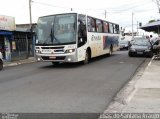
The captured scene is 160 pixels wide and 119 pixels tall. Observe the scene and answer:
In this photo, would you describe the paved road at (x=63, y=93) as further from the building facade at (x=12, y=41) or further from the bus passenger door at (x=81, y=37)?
the building facade at (x=12, y=41)

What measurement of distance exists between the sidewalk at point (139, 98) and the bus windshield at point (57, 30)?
6674 millimetres

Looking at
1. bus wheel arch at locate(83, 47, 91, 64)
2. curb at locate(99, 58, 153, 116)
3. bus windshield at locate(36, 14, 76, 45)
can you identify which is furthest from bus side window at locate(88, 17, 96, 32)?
curb at locate(99, 58, 153, 116)

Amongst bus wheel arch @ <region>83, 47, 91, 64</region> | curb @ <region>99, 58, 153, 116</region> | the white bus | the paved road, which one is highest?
the white bus

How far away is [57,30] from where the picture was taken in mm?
19875

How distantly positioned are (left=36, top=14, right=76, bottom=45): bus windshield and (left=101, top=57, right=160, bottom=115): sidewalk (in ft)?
21.9

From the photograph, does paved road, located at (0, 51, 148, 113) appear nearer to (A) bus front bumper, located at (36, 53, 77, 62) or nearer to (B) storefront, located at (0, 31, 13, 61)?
(A) bus front bumper, located at (36, 53, 77, 62)

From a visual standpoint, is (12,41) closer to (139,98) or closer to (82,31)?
(82,31)

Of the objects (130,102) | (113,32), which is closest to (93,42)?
(113,32)

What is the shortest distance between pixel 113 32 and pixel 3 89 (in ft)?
64.3

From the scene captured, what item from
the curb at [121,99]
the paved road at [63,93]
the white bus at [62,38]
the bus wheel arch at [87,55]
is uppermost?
the white bus at [62,38]

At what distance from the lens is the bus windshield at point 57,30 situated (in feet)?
64.9

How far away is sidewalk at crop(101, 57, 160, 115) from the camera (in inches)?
352

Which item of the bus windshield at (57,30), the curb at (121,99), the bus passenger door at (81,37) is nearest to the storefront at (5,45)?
the bus windshield at (57,30)

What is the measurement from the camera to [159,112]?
8.51 meters
